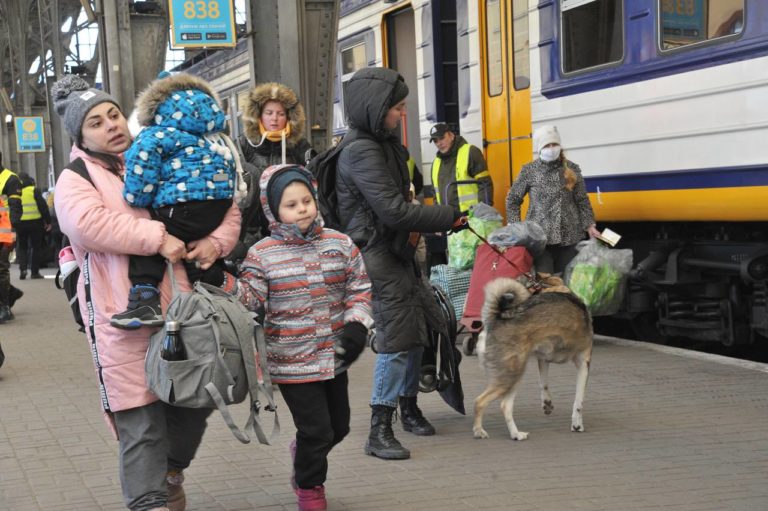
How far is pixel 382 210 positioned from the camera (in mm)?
5453

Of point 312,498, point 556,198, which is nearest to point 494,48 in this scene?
point 556,198

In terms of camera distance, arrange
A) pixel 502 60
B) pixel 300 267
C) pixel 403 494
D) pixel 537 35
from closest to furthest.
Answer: pixel 300 267, pixel 403 494, pixel 537 35, pixel 502 60

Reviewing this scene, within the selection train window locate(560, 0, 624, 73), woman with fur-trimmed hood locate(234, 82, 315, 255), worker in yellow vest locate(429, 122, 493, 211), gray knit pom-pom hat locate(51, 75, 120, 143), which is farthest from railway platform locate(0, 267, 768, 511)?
worker in yellow vest locate(429, 122, 493, 211)

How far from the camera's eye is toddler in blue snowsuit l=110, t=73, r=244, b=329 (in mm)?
4047

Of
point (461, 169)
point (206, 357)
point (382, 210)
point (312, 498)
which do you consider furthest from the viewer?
point (461, 169)

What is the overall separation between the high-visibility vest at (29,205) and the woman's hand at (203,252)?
53.3ft

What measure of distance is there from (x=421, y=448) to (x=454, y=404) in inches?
19.6

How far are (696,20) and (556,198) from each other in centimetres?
173

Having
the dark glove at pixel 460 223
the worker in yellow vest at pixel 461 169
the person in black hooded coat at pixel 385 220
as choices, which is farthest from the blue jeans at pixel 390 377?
the worker in yellow vest at pixel 461 169

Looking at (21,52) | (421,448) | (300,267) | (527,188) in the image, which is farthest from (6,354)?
(21,52)

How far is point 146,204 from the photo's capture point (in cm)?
412

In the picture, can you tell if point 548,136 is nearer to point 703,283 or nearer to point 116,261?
point 703,283

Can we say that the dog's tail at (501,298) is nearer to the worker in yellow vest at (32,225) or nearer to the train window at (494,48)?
the train window at (494,48)

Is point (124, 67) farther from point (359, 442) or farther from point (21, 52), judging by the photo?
point (21, 52)
